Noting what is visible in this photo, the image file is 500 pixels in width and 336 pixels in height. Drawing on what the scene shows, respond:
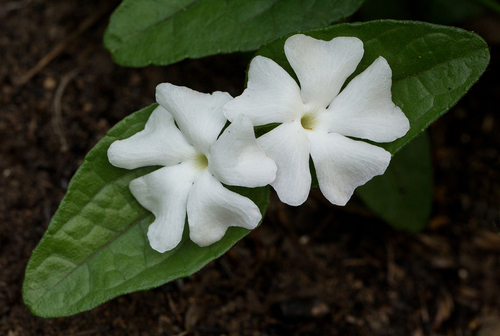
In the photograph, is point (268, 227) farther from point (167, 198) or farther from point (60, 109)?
point (60, 109)

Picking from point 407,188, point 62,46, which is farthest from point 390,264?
point 62,46

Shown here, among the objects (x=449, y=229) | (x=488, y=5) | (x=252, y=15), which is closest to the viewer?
(x=252, y=15)

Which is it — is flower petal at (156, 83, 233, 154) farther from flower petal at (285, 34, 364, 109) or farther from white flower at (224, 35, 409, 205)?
flower petal at (285, 34, 364, 109)

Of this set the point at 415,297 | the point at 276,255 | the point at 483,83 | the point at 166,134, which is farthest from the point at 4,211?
the point at 483,83

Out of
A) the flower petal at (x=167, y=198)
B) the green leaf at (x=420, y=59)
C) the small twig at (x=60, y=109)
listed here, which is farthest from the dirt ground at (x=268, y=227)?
the green leaf at (x=420, y=59)

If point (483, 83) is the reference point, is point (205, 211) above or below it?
above

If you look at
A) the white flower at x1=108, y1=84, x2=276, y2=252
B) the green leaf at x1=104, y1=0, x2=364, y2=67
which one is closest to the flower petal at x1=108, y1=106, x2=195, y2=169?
the white flower at x1=108, y1=84, x2=276, y2=252

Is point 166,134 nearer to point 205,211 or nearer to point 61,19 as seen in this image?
point 205,211

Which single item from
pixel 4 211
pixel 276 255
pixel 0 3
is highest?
pixel 0 3
